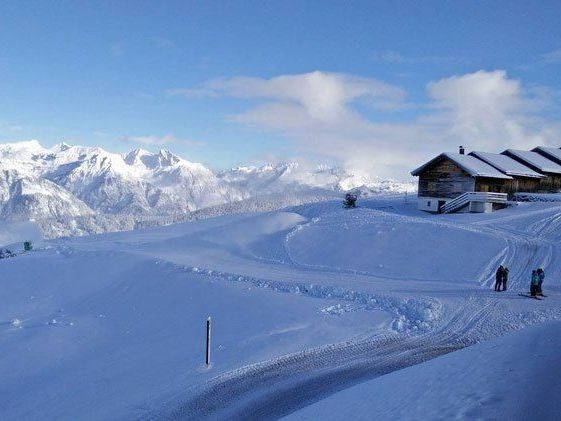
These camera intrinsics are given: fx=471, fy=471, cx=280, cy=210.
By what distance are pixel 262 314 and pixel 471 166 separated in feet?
110

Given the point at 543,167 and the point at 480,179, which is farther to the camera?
the point at 543,167

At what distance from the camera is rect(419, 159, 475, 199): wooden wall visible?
45509mm

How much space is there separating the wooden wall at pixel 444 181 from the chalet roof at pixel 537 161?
33.3 ft

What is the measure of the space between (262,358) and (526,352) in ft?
24.4

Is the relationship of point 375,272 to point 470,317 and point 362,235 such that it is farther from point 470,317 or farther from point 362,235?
point 470,317

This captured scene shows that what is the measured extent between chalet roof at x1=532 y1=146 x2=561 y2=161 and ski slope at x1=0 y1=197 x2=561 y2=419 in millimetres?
21805

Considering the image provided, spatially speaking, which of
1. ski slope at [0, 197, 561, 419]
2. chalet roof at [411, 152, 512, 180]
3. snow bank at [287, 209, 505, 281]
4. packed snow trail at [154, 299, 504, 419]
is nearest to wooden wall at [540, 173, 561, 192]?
chalet roof at [411, 152, 512, 180]

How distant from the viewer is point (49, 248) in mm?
37844

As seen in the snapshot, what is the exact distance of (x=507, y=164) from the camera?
48656 mm

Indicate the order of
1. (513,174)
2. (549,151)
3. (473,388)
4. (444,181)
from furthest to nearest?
(549,151) < (444,181) < (513,174) < (473,388)

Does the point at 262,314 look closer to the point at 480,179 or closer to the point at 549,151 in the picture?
the point at 480,179

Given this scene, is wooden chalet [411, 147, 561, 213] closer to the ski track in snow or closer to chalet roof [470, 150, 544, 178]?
chalet roof [470, 150, 544, 178]

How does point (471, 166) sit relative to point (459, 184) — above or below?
above

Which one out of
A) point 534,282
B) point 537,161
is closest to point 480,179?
point 537,161
